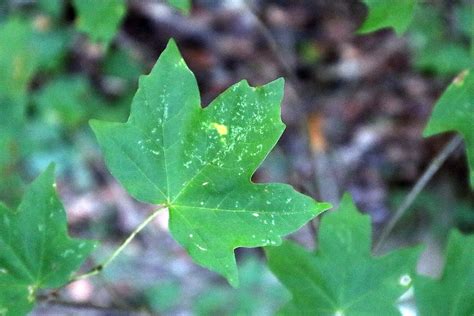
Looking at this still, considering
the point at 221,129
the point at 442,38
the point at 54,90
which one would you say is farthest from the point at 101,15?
the point at 442,38

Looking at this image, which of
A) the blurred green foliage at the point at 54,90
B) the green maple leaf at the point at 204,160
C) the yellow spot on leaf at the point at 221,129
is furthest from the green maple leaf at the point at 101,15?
the blurred green foliage at the point at 54,90

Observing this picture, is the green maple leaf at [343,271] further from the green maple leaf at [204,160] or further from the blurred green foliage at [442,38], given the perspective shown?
the blurred green foliage at [442,38]

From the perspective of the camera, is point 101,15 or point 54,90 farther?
point 54,90

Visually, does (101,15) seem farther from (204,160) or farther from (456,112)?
(456,112)

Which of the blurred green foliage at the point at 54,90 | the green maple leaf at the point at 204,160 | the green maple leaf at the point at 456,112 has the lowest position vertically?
the blurred green foliage at the point at 54,90

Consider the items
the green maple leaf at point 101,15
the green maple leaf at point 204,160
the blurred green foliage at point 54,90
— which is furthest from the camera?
the blurred green foliage at point 54,90

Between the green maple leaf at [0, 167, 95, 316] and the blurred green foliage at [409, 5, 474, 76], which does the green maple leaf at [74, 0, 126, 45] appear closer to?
the green maple leaf at [0, 167, 95, 316]
